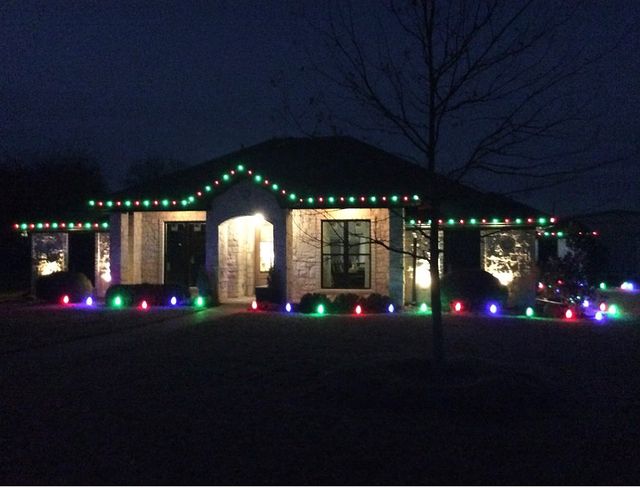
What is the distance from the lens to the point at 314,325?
637 inches

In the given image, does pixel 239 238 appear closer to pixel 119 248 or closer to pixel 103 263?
pixel 119 248

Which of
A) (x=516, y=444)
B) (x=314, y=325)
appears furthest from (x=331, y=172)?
(x=516, y=444)

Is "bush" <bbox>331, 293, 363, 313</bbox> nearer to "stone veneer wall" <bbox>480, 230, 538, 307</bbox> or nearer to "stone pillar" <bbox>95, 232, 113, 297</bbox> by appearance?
"stone veneer wall" <bbox>480, 230, 538, 307</bbox>

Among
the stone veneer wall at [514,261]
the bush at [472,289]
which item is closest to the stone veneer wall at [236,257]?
the bush at [472,289]

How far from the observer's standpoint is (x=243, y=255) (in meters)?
22.8

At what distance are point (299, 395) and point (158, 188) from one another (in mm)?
15311

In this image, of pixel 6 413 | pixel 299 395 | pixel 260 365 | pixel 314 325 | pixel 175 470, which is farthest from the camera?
pixel 314 325

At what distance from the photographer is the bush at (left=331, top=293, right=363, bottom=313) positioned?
18.9 metres

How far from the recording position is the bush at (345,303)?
62.0ft

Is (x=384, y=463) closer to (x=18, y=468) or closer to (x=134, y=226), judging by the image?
(x=18, y=468)

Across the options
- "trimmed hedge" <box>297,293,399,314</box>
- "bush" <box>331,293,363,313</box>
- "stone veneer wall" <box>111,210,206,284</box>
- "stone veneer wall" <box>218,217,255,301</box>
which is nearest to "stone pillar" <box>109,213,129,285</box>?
"stone veneer wall" <box>111,210,206,284</box>

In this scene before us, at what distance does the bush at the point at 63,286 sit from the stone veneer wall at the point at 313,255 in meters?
6.69

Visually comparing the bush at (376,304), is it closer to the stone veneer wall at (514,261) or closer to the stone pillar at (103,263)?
the stone veneer wall at (514,261)

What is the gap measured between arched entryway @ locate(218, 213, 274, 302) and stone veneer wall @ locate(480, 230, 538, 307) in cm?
643
